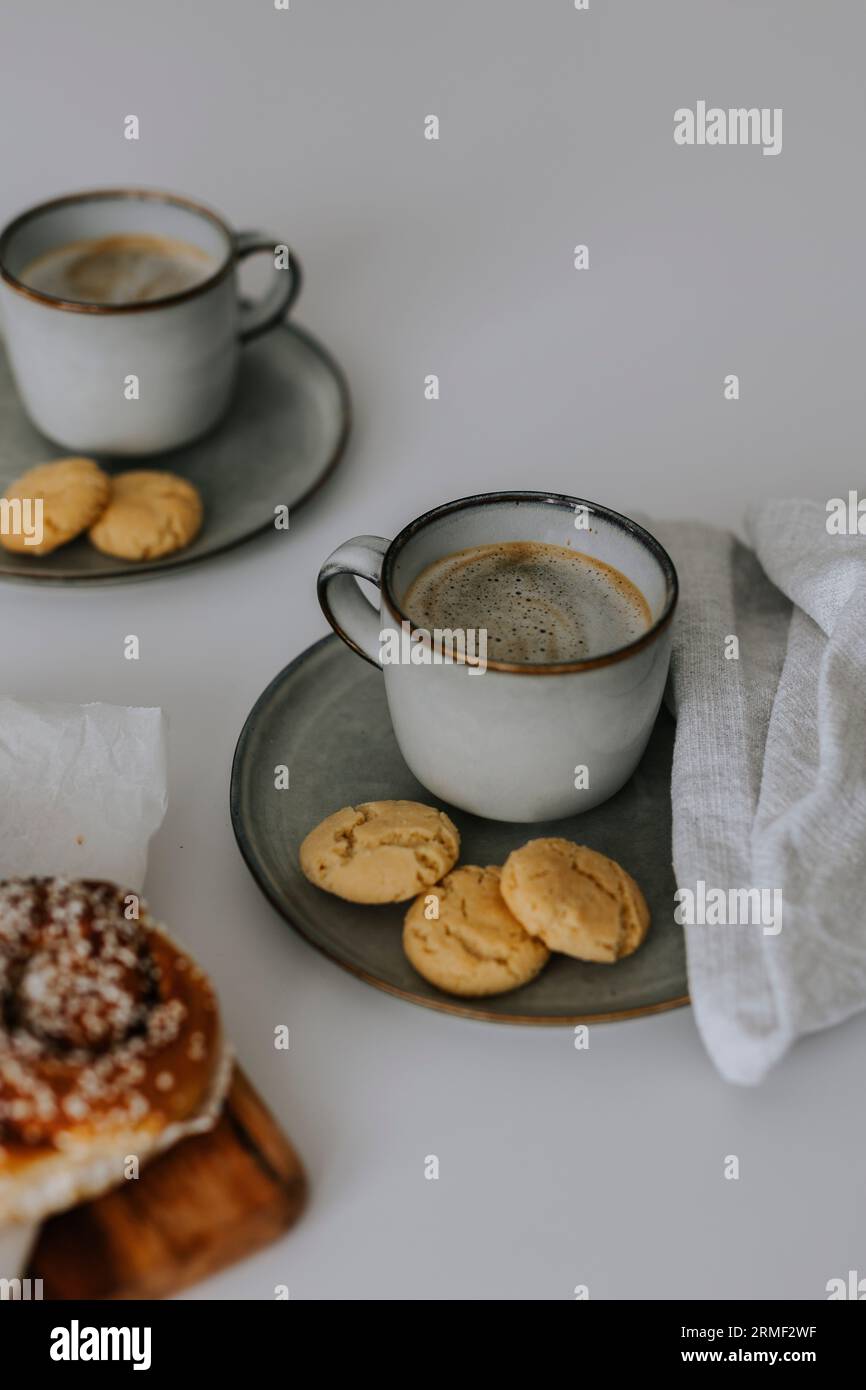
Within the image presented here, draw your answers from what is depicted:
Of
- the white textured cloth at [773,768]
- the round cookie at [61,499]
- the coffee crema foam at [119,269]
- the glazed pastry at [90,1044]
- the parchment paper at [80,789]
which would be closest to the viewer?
Answer: the glazed pastry at [90,1044]

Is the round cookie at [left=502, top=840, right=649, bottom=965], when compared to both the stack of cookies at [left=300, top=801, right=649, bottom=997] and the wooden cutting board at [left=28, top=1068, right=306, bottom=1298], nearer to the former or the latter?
the stack of cookies at [left=300, top=801, right=649, bottom=997]

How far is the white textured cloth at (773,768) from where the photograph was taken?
849 millimetres

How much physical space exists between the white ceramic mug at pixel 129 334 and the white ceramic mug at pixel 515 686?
1.31 feet

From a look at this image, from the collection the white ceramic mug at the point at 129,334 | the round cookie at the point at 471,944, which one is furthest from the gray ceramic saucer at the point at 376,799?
the white ceramic mug at the point at 129,334

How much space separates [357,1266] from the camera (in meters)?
0.81

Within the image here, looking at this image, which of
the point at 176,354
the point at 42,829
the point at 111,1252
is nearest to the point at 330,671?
the point at 42,829

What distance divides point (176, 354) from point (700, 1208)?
91cm

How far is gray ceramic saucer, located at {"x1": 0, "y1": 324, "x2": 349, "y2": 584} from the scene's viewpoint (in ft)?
4.16

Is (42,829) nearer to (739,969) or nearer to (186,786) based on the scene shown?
(186,786)

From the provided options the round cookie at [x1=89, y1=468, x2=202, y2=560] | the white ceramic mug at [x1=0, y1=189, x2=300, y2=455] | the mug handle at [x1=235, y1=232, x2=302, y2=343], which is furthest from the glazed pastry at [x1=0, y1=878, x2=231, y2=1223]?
the mug handle at [x1=235, y1=232, x2=302, y2=343]

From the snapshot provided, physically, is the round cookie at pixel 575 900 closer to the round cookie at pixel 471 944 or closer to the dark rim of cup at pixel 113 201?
→ the round cookie at pixel 471 944

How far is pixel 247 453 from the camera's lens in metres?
1.43

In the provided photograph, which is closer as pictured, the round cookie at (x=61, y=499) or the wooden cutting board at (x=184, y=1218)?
the wooden cutting board at (x=184, y=1218)

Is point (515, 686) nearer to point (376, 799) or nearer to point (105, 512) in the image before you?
point (376, 799)
